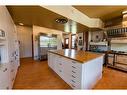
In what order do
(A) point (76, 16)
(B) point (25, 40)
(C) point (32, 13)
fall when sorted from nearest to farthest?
(C) point (32, 13) → (A) point (76, 16) → (B) point (25, 40)

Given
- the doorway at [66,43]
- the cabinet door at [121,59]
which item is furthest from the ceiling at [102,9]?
the doorway at [66,43]

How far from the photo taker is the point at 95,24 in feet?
15.7

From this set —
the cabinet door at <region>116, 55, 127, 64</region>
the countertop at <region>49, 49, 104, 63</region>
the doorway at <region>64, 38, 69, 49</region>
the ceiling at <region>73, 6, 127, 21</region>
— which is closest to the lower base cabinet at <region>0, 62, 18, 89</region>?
the countertop at <region>49, 49, 104, 63</region>

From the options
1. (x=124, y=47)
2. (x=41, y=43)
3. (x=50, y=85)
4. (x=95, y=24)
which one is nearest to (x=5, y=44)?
(x=50, y=85)

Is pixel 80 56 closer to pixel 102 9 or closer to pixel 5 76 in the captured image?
pixel 5 76

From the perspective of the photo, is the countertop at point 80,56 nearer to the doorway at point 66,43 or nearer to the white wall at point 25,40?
the white wall at point 25,40

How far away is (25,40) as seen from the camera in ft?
22.3

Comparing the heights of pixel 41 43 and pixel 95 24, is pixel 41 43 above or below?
below

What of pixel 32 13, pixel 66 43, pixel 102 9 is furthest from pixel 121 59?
pixel 66 43

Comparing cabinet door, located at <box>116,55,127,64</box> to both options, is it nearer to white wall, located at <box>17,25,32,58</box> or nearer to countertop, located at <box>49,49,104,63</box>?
countertop, located at <box>49,49,104,63</box>

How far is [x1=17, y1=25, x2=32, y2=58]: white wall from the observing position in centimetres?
660

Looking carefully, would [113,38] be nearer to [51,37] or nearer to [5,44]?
[51,37]

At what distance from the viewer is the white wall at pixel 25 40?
21.6ft
